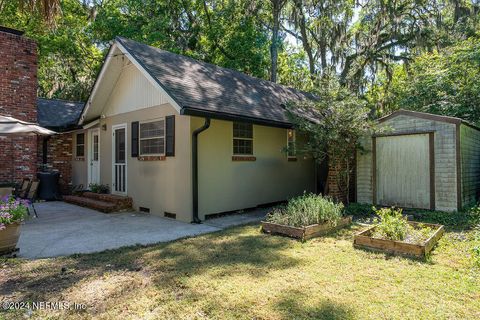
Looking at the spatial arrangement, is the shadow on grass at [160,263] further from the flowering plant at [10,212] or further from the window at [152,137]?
the window at [152,137]

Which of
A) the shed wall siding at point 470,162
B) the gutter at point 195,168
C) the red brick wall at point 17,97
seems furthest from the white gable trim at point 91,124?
the shed wall siding at point 470,162

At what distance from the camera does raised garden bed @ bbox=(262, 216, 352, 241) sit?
5848mm

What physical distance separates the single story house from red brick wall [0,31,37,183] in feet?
5.81

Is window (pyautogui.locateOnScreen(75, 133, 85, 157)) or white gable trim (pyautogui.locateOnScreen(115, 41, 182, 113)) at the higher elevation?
white gable trim (pyautogui.locateOnScreen(115, 41, 182, 113))

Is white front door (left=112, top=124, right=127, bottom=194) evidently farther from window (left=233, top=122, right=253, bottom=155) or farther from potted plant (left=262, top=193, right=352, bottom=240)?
potted plant (left=262, top=193, right=352, bottom=240)

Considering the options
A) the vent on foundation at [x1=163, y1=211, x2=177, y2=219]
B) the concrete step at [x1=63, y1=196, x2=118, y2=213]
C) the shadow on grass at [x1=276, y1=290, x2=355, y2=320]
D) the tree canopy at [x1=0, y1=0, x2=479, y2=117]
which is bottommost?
the shadow on grass at [x1=276, y1=290, x2=355, y2=320]

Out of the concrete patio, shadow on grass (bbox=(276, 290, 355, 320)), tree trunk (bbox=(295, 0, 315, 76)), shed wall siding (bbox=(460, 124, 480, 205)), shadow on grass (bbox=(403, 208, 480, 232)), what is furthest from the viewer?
tree trunk (bbox=(295, 0, 315, 76))

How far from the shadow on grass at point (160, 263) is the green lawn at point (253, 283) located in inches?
0.6

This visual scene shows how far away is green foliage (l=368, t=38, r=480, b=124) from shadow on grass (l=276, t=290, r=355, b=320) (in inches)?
475

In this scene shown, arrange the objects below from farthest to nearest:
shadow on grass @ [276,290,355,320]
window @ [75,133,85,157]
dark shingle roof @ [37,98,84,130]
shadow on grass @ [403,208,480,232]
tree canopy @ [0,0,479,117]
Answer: tree canopy @ [0,0,479,117], window @ [75,133,85,157], dark shingle roof @ [37,98,84,130], shadow on grass @ [403,208,480,232], shadow on grass @ [276,290,355,320]

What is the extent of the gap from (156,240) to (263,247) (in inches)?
83.9

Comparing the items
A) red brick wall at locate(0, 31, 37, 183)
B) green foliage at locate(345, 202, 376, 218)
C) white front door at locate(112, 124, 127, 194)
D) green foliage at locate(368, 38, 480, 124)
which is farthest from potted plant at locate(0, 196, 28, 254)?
green foliage at locate(368, 38, 480, 124)

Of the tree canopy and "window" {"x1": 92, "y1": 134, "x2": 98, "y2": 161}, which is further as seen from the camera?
the tree canopy

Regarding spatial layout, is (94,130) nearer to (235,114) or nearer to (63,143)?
(63,143)
